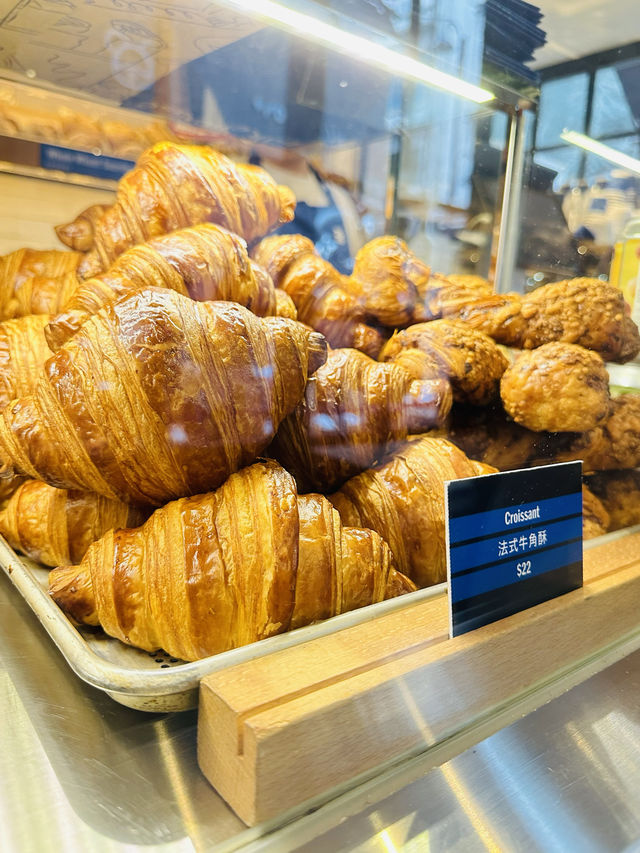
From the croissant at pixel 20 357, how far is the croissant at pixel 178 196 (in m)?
0.15

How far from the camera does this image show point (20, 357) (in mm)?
1072

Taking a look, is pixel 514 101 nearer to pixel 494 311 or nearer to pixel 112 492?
pixel 494 311

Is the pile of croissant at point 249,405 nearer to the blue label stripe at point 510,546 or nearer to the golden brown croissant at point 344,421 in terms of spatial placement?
the golden brown croissant at point 344,421

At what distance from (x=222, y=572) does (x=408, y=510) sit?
33 centimetres

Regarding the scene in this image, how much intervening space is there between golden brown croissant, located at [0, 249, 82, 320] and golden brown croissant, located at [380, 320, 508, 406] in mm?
638

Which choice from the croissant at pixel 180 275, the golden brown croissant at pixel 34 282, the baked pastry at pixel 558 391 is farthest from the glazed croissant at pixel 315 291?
the golden brown croissant at pixel 34 282

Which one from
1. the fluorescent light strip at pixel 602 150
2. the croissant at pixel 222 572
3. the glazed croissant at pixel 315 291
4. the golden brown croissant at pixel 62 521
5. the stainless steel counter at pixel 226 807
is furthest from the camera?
the fluorescent light strip at pixel 602 150

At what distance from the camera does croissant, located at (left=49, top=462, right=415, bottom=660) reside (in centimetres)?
67

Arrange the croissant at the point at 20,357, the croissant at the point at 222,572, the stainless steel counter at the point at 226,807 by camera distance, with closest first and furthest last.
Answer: the stainless steel counter at the point at 226,807 → the croissant at the point at 222,572 → the croissant at the point at 20,357

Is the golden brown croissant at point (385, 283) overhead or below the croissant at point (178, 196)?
below

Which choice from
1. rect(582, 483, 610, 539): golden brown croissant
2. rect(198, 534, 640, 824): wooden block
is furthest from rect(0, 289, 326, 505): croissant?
rect(582, 483, 610, 539): golden brown croissant

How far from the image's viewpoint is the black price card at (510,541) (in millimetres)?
707

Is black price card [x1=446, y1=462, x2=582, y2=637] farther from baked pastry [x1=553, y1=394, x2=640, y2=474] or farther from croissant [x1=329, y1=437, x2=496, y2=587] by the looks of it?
baked pastry [x1=553, y1=394, x2=640, y2=474]

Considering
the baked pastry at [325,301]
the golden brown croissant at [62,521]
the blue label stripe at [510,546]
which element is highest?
the baked pastry at [325,301]
